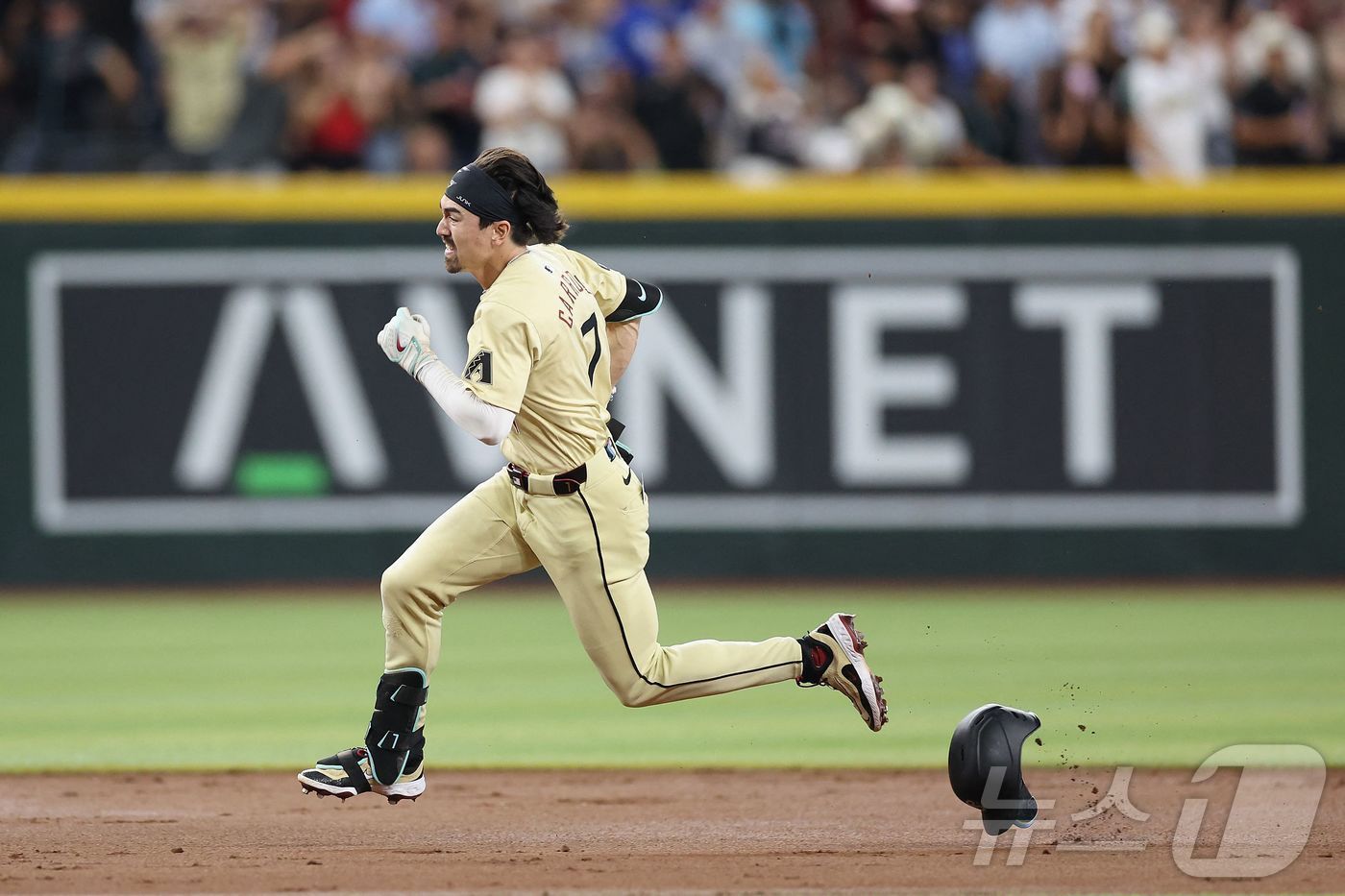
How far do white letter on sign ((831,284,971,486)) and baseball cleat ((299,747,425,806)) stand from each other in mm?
8056

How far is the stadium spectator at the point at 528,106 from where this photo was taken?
48.2 ft

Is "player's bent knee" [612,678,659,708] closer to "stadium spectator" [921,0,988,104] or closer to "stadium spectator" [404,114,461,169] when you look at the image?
"stadium spectator" [404,114,461,169]

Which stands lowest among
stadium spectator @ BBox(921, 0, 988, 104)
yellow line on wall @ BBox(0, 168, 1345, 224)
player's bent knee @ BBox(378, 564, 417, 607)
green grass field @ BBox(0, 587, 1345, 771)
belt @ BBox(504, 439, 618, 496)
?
green grass field @ BBox(0, 587, 1345, 771)

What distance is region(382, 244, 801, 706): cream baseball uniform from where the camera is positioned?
671cm

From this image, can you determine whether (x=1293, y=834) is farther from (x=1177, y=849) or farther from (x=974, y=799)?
(x=974, y=799)

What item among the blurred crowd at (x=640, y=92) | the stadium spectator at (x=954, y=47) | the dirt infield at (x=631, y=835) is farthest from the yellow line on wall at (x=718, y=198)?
the dirt infield at (x=631, y=835)

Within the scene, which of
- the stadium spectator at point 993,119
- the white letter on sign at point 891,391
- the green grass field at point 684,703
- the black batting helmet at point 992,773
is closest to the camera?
the black batting helmet at point 992,773

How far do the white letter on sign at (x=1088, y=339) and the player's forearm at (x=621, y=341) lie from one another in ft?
26.5

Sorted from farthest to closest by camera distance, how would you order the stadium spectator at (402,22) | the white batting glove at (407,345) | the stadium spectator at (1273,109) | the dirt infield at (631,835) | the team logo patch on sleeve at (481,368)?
the stadium spectator at (402,22)
the stadium spectator at (1273,109)
the white batting glove at (407,345)
the team logo patch on sleeve at (481,368)
the dirt infield at (631,835)

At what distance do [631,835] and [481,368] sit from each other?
1.84 metres

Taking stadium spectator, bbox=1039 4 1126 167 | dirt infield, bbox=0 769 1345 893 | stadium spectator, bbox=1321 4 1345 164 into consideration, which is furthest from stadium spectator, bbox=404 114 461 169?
dirt infield, bbox=0 769 1345 893

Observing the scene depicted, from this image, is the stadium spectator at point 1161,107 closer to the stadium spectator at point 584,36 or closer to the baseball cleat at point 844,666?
the stadium spectator at point 584,36

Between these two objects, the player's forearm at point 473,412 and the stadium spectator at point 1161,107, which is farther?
the stadium spectator at point 1161,107

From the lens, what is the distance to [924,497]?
14.7 m
